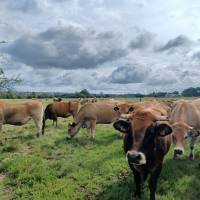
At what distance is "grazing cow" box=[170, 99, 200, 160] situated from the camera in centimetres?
946

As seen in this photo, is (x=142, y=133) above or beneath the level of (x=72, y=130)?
above

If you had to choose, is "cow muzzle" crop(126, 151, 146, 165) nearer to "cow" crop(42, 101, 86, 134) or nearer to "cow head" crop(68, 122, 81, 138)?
"cow head" crop(68, 122, 81, 138)

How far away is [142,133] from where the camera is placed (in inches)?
277

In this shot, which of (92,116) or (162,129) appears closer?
(162,129)

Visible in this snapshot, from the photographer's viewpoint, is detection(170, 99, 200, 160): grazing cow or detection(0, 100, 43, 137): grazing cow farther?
detection(0, 100, 43, 137): grazing cow

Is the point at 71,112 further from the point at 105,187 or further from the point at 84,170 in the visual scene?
the point at 105,187

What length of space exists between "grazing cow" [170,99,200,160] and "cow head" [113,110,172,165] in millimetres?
2243

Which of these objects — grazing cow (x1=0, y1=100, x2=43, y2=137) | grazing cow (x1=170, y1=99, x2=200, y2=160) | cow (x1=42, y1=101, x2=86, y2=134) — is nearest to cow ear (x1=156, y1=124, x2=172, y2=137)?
grazing cow (x1=170, y1=99, x2=200, y2=160)

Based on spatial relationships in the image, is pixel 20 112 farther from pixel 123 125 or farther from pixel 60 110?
pixel 123 125

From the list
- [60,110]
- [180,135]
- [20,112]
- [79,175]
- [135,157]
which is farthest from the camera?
[60,110]

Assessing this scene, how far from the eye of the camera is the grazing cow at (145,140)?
22.6 feet

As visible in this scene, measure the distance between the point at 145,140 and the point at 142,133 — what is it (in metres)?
0.15

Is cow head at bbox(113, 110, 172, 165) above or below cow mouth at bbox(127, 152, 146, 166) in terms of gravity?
above

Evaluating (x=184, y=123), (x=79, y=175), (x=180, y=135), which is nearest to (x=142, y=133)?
(x=180, y=135)
